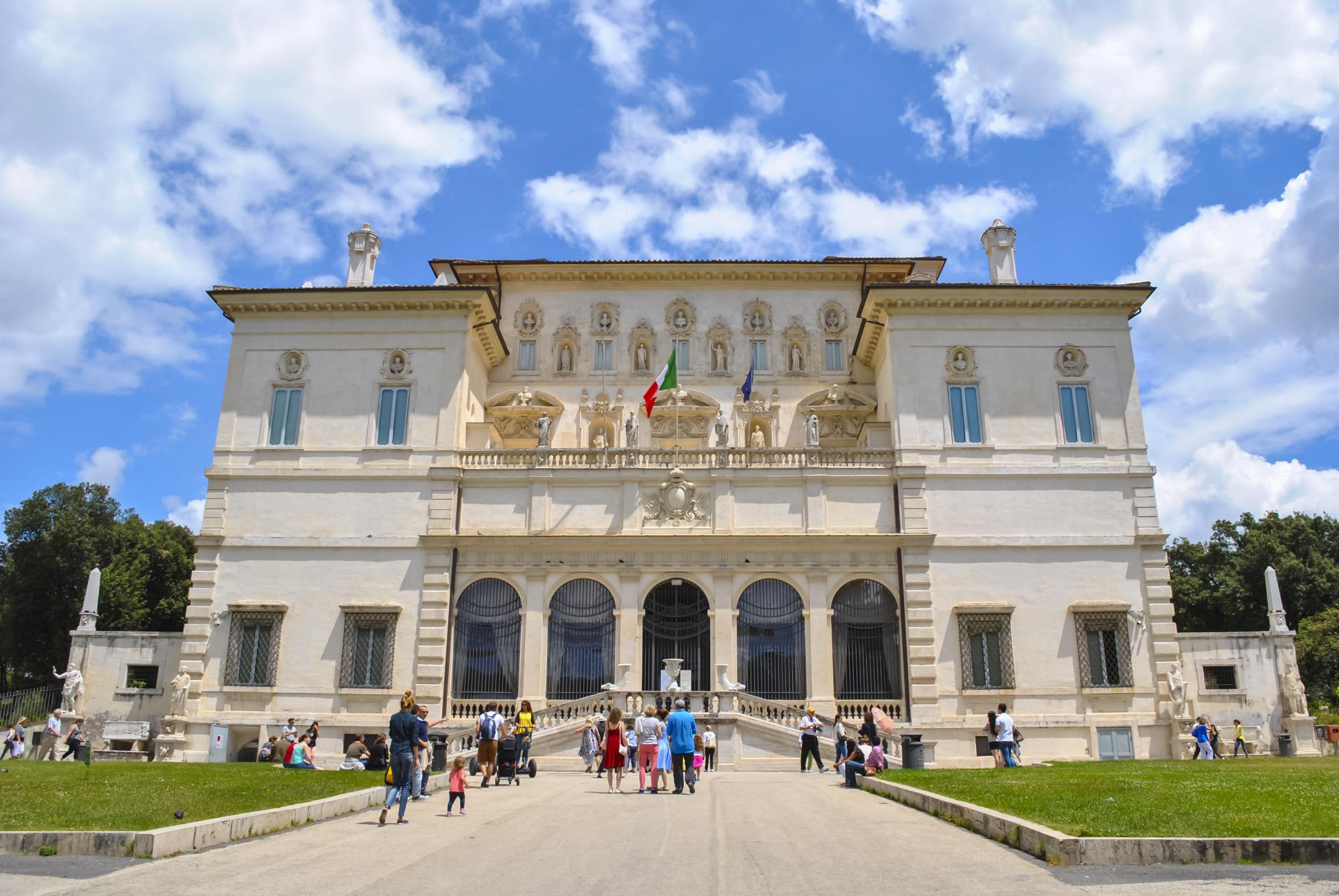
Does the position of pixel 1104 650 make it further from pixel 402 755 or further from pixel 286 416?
pixel 286 416

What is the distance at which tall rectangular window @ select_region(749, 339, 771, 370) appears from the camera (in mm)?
38531

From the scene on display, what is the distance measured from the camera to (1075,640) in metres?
31.4

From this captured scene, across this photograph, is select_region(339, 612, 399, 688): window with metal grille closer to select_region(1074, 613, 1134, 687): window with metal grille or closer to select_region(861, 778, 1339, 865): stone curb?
select_region(1074, 613, 1134, 687): window with metal grille

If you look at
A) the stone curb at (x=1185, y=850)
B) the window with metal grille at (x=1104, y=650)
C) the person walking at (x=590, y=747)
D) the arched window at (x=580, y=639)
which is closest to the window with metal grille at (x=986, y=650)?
the window with metal grille at (x=1104, y=650)

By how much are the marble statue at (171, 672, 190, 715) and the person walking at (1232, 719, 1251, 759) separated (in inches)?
1264

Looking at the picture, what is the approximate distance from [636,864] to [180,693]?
25.9m

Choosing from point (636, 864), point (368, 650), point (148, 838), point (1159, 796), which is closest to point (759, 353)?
point (368, 650)

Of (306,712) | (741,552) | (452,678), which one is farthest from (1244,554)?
(306,712)

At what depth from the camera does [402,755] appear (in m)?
14.5

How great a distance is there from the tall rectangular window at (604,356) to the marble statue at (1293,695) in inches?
996

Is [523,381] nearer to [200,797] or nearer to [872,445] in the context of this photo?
[872,445]

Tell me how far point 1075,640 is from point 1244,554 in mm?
33822

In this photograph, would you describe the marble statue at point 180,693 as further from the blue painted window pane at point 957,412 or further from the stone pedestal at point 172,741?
the blue painted window pane at point 957,412

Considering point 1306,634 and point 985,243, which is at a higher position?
point 985,243
